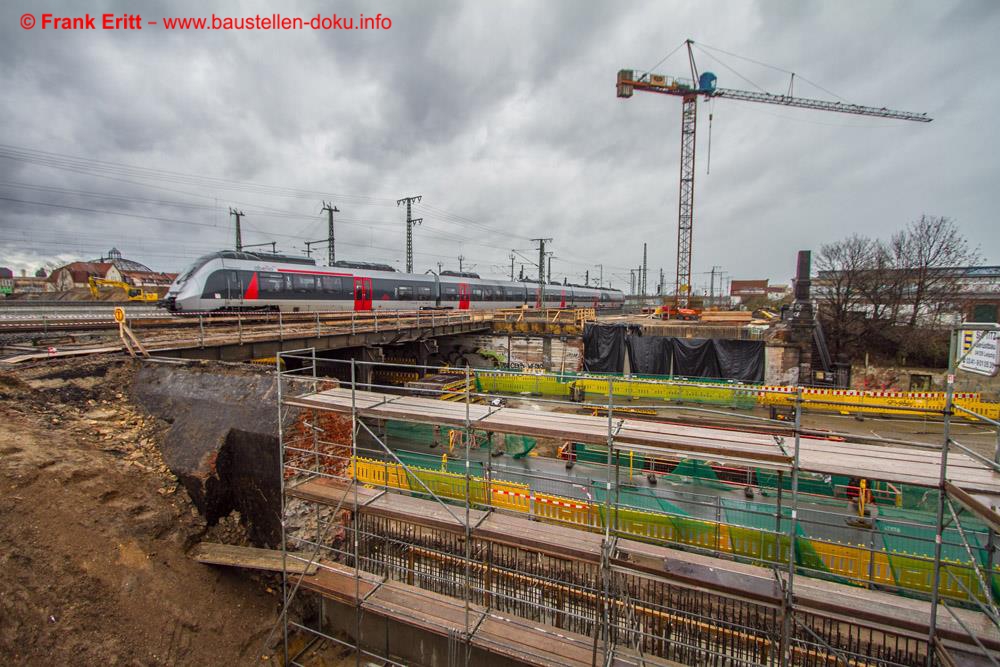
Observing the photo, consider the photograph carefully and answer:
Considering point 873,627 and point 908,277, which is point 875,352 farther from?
point 873,627

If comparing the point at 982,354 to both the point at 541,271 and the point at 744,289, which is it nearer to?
the point at 541,271

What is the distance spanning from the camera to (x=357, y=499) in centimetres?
607

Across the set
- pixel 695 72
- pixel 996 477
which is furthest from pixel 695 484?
pixel 695 72

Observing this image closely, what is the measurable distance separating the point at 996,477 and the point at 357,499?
23.2ft

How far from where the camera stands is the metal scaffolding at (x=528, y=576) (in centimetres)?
473

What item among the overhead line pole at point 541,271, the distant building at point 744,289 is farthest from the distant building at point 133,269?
the distant building at point 744,289

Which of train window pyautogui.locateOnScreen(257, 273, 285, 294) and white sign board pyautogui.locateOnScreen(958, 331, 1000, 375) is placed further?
train window pyautogui.locateOnScreen(257, 273, 285, 294)

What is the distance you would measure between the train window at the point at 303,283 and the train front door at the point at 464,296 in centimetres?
1181

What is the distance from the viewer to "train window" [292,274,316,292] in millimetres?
18953

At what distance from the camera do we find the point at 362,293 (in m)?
22.3

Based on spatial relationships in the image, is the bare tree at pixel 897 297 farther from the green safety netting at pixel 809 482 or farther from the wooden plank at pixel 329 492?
the wooden plank at pixel 329 492

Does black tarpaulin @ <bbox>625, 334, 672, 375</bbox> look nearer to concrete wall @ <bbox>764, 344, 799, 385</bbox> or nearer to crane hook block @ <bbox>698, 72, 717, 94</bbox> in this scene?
concrete wall @ <bbox>764, 344, 799, 385</bbox>

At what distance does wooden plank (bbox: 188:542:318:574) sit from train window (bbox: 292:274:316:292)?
14.6 meters

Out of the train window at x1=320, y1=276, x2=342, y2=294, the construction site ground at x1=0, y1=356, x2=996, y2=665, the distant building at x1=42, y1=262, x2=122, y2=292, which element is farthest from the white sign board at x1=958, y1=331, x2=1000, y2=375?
the distant building at x1=42, y1=262, x2=122, y2=292
